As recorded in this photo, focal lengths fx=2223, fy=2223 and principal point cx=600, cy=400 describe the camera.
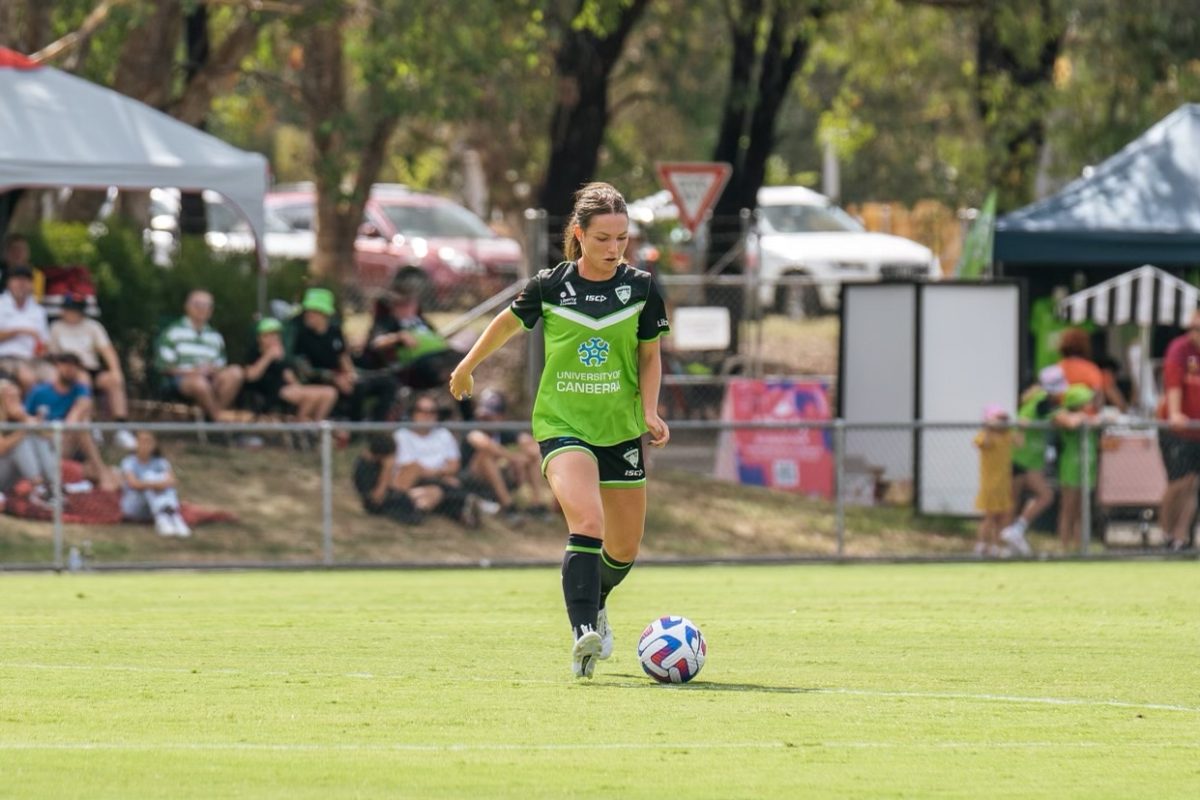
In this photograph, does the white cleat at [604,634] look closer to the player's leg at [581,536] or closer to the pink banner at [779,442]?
the player's leg at [581,536]

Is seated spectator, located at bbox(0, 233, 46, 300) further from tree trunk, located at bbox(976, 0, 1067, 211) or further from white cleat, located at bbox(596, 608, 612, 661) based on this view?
tree trunk, located at bbox(976, 0, 1067, 211)

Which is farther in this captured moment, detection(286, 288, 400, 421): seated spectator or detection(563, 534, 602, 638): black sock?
detection(286, 288, 400, 421): seated spectator

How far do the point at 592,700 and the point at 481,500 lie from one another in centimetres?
1000

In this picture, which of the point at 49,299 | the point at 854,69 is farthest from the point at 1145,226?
the point at 854,69

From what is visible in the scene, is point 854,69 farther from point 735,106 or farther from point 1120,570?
point 1120,570

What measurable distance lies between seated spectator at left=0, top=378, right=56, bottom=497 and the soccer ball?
360 inches

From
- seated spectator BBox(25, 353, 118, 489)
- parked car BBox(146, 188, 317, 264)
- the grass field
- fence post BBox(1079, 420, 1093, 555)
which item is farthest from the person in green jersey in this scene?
parked car BBox(146, 188, 317, 264)

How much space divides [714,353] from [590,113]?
133 inches

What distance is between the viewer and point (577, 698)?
28.2 ft

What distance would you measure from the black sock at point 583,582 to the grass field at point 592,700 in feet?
0.95

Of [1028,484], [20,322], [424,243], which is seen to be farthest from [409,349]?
[424,243]

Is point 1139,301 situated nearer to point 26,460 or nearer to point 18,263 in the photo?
point 26,460

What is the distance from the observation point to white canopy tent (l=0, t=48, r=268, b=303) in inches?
788

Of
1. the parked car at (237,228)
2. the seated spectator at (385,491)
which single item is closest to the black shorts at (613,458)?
the seated spectator at (385,491)
